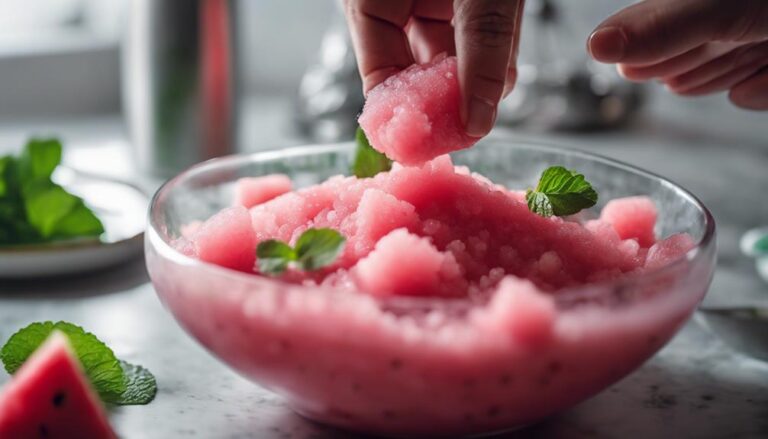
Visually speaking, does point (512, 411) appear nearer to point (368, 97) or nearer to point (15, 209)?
point (368, 97)

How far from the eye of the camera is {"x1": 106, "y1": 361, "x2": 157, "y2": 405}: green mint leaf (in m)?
1.13

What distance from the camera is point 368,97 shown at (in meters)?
1.13

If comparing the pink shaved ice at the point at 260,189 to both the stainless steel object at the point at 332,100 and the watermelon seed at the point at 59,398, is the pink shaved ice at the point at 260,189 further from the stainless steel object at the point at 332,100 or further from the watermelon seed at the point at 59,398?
the stainless steel object at the point at 332,100

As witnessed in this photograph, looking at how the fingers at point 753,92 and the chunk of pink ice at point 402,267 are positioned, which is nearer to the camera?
A: the chunk of pink ice at point 402,267

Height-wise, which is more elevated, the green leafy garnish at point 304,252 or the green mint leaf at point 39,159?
the green leafy garnish at point 304,252

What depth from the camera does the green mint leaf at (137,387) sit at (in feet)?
3.70

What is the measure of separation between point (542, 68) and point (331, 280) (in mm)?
1931

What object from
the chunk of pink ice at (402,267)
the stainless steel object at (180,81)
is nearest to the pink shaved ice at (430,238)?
the chunk of pink ice at (402,267)

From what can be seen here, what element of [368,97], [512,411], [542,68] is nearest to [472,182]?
[368,97]

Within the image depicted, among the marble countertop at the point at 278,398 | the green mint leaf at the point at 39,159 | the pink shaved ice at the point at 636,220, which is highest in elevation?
the pink shaved ice at the point at 636,220

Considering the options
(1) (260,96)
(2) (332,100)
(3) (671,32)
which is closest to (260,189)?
(3) (671,32)

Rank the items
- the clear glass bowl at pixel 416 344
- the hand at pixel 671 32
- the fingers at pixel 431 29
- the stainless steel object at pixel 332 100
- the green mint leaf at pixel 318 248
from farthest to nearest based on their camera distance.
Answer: the stainless steel object at pixel 332 100 < the fingers at pixel 431 29 < the hand at pixel 671 32 < the green mint leaf at pixel 318 248 < the clear glass bowl at pixel 416 344

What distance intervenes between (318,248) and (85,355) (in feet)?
1.16

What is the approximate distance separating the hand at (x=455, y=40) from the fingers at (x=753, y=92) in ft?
1.43
